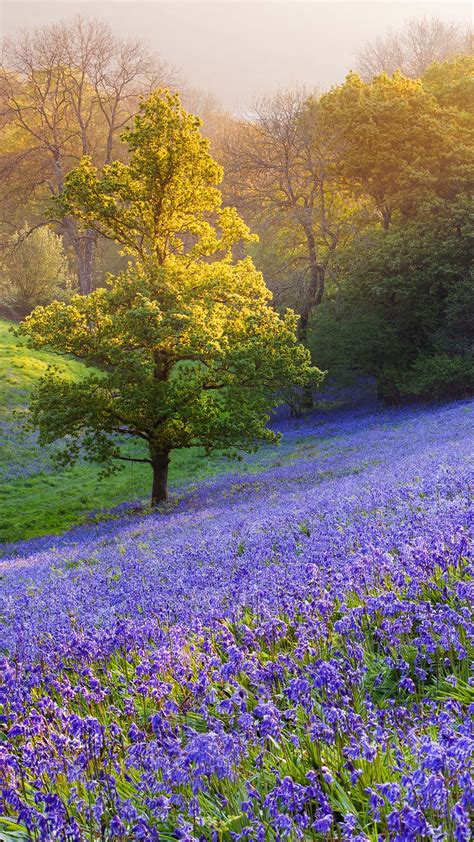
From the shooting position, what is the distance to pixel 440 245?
30859 mm

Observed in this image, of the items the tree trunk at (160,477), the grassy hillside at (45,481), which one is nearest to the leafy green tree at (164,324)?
the tree trunk at (160,477)

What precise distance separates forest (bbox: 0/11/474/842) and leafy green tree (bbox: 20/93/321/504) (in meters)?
0.09

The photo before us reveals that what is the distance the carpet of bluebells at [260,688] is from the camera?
2.66 metres

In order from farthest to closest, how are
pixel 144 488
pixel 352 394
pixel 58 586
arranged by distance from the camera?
pixel 352 394 → pixel 144 488 → pixel 58 586

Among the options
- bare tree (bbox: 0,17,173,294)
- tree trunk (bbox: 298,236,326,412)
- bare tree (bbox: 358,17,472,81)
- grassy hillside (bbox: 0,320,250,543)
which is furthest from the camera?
bare tree (bbox: 358,17,472,81)

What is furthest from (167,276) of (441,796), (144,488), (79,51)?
(79,51)

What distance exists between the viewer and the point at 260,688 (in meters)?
3.46

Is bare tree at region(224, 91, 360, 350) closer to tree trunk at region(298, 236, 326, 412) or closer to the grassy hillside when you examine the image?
tree trunk at region(298, 236, 326, 412)

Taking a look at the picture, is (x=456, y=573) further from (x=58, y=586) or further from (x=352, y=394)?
(x=352, y=394)

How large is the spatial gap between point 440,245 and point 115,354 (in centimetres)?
2049

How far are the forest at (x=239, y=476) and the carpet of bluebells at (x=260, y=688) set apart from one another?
0.03 metres

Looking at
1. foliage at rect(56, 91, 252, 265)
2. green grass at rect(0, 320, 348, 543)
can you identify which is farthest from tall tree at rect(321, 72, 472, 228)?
foliage at rect(56, 91, 252, 265)

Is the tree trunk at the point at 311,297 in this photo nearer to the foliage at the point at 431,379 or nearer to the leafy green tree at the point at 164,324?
the foliage at the point at 431,379

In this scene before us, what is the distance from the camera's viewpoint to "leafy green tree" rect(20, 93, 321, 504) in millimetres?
16500
